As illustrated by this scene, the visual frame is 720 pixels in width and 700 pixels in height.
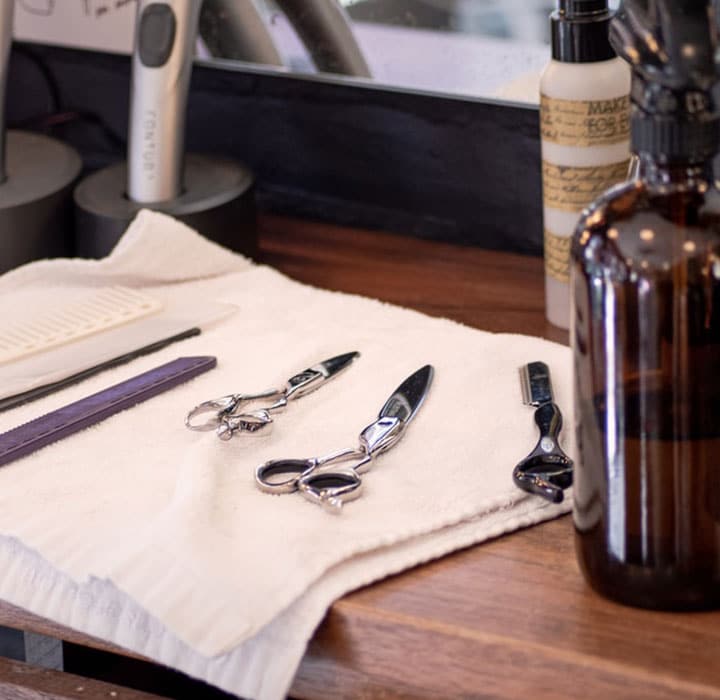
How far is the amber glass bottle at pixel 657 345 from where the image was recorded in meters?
0.48

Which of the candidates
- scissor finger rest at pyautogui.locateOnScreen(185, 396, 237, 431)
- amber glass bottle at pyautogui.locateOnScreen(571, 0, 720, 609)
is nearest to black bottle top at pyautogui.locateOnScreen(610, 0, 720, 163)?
amber glass bottle at pyautogui.locateOnScreen(571, 0, 720, 609)

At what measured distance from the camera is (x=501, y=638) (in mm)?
532

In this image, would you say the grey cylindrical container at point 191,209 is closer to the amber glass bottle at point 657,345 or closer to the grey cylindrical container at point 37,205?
the grey cylindrical container at point 37,205

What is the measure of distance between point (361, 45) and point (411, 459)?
44cm

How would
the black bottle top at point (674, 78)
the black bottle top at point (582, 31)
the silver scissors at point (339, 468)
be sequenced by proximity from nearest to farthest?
1. the black bottle top at point (674, 78)
2. the silver scissors at point (339, 468)
3. the black bottle top at point (582, 31)

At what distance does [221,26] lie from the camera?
1075 millimetres

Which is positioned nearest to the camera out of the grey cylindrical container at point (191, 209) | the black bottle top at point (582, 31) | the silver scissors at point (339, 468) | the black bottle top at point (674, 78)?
the black bottle top at point (674, 78)

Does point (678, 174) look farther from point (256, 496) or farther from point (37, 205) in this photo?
point (37, 205)

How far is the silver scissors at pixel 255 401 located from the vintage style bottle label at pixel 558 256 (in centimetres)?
14

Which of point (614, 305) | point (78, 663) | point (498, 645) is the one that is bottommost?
point (78, 663)

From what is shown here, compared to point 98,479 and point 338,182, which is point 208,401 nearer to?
point 98,479

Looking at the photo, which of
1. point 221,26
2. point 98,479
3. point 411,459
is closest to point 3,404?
point 98,479

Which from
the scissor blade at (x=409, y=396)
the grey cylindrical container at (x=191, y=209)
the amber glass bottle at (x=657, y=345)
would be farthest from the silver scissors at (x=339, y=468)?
the grey cylindrical container at (x=191, y=209)

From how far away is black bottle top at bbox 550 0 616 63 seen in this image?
734mm
